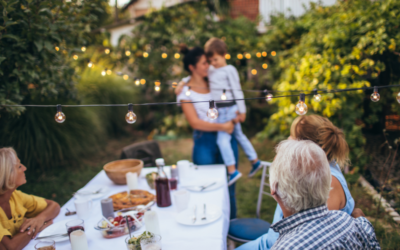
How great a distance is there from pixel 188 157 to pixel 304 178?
446cm

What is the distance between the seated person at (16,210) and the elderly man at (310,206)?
1.33 m

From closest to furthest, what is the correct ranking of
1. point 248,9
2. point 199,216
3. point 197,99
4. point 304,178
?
point 304,178 < point 199,216 < point 197,99 < point 248,9

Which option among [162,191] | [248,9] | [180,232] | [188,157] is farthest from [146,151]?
[248,9]

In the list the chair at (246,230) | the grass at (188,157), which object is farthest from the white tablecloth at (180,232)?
the grass at (188,157)

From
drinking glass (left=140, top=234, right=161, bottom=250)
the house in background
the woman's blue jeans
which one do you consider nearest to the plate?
drinking glass (left=140, top=234, right=161, bottom=250)

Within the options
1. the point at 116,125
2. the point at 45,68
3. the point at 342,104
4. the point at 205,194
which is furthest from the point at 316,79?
the point at 116,125

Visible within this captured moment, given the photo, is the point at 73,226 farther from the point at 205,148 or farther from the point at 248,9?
the point at 248,9

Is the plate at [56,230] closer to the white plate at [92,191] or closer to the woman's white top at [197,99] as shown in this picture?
the white plate at [92,191]

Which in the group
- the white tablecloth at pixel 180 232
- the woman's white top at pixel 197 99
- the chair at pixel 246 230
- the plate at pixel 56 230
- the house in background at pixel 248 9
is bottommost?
the chair at pixel 246 230

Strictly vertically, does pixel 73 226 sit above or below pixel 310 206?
below

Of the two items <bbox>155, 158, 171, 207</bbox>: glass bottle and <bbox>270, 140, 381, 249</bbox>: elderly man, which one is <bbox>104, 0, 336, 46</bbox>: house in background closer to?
<bbox>155, 158, 171, 207</bbox>: glass bottle

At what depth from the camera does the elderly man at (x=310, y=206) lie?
108cm

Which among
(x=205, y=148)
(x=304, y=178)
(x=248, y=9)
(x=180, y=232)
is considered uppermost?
(x=248, y=9)

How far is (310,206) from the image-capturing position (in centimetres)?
113
